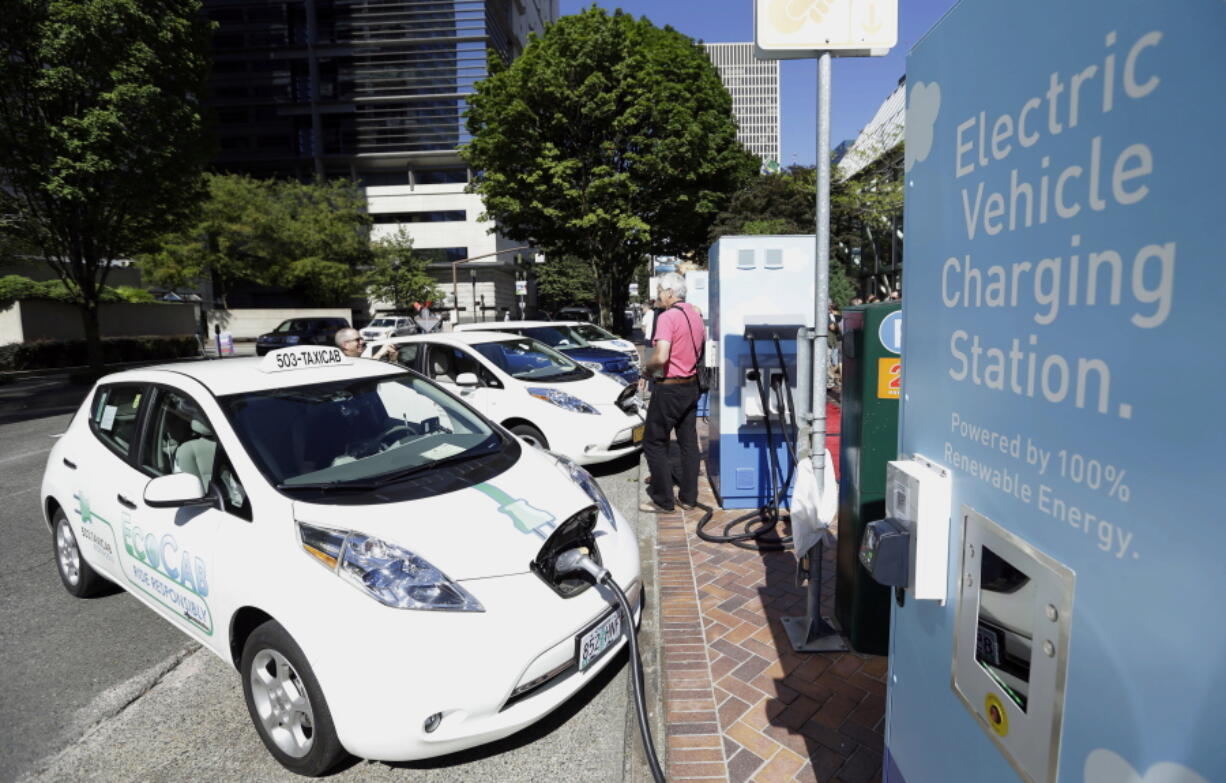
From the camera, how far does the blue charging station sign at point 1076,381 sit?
2.67ft

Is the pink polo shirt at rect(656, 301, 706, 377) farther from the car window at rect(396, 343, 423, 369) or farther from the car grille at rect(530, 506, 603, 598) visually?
the car window at rect(396, 343, 423, 369)

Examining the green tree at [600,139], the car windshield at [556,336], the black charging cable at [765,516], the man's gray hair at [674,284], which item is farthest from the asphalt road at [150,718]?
the green tree at [600,139]

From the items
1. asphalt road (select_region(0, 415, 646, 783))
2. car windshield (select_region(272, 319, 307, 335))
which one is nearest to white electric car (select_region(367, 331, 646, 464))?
asphalt road (select_region(0, 415, 646, 783))

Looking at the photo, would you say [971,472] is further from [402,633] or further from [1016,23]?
[402,633]

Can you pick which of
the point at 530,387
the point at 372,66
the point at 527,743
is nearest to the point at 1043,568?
the point at 527,743

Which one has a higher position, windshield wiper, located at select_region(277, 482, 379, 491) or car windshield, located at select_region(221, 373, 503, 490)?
car windshield, located at select_region(221, 373, 503, 490)

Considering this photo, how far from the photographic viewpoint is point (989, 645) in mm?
1293

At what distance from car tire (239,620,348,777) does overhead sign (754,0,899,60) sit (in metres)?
3.22

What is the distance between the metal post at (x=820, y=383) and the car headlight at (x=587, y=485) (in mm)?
995

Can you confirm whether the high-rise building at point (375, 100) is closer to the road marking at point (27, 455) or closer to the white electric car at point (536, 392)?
the road marking at point (27, 455)

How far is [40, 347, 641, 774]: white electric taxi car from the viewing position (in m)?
2.52

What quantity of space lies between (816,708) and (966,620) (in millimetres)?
1887

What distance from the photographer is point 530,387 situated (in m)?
7.21

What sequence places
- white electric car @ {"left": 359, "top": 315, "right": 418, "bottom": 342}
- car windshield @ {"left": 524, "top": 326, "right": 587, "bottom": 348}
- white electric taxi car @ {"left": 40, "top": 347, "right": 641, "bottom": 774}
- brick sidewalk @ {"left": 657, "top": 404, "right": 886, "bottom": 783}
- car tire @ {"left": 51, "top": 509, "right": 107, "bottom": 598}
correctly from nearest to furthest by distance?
white electric taxi car @ {"left": 40, "top": 347, "right": 641, "bottom": 774}, brick sidewalk @ {"left": 657, "top": 404, "right": 886, "bottom": 783}, car tire @ {"left": 51, "top": 509, "right": 107, "bottom": 598}, car windshield @ {"left": 524, "top": 326, "right": 587, "bottom": 348}, white electric car @ {"left": 359, "top": 315, "right": 418, "bottom": 342}
